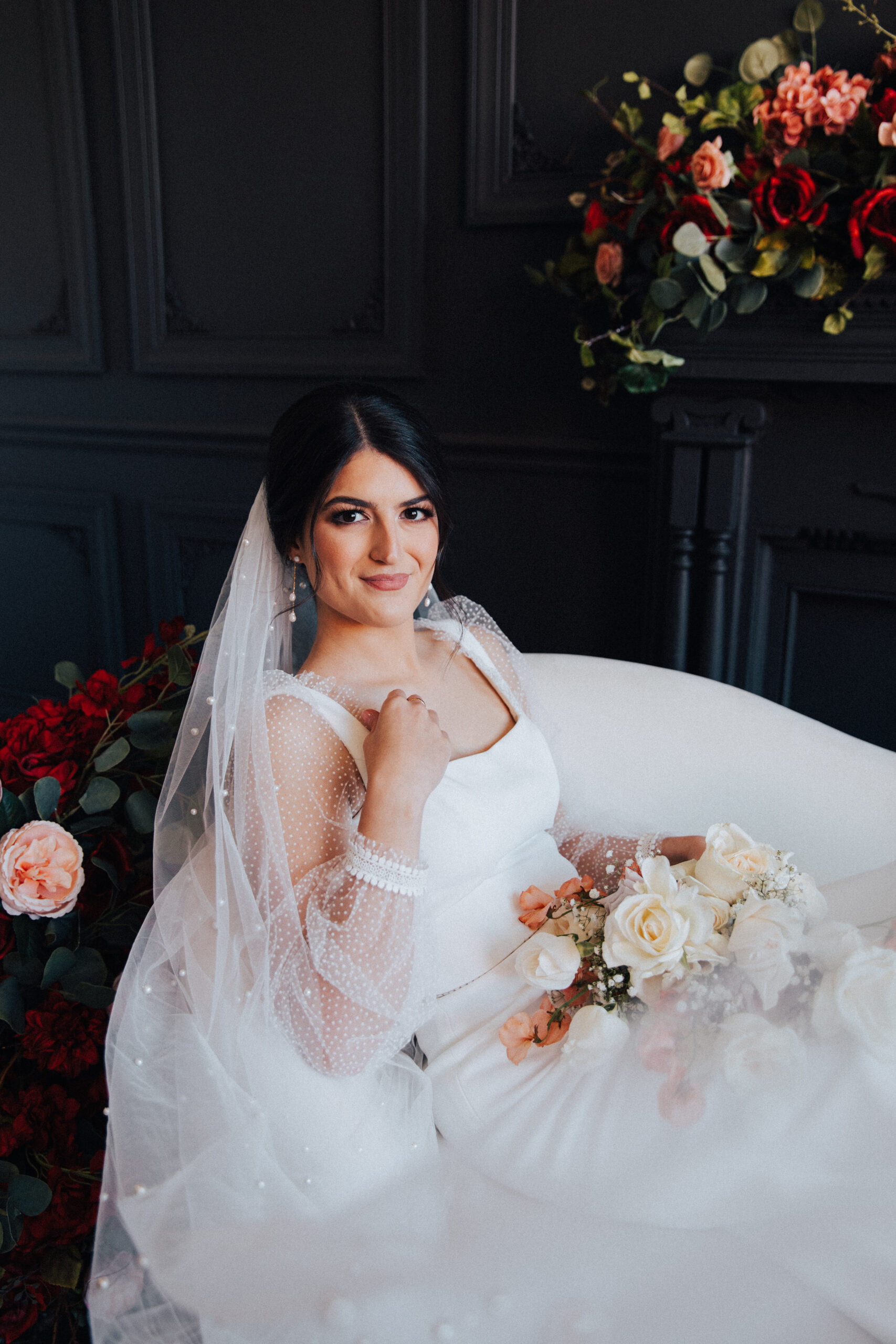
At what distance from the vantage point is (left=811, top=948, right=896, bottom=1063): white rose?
1150 mm

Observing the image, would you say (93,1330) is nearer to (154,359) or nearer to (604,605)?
(604,605)

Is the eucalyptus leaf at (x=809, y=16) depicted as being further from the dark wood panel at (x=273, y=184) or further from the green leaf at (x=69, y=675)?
the green leaf at (x=69, y=675)

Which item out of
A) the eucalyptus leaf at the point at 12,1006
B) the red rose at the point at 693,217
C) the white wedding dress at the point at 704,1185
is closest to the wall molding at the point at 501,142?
the red rose at the point at 693,217

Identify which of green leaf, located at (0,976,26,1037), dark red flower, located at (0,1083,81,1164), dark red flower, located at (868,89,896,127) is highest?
dark red flower, located at (868,89,896,127)

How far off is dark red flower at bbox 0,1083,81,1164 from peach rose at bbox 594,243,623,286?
198 centimetres

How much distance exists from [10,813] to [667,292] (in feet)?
5.48

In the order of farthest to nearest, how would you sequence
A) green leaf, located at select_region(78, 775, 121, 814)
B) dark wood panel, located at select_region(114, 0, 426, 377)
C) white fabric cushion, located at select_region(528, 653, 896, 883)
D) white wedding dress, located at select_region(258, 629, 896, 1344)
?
dark wood panel, located at select_region(114, 0, 426, 377), white fabric cushion, located at select_region(528, 653, 896, 883), green leaf, located at select_region(78, 775, 121, 814), white wedding dress, located at select_region(258, 629, 896, 1344)

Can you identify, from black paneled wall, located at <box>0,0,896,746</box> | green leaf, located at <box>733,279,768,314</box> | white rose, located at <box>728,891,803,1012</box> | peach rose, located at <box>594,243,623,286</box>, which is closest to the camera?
white rose, located at <box>728,891,803,1012</box>

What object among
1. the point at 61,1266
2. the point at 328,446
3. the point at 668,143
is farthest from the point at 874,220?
the point at 61,1266

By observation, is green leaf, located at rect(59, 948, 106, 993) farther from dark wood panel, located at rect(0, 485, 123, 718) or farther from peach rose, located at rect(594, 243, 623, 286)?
dark wood panel, located at rect(0, 485, 123, 718)

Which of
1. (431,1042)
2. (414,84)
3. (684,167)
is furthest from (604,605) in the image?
(431,1042)

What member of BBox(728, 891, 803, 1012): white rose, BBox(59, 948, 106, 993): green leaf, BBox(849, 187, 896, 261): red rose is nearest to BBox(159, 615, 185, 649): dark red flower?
BBox(59, 948, 106, 993): green leaf

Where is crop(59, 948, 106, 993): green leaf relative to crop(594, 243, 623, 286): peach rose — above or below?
below

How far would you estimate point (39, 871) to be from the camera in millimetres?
1573
